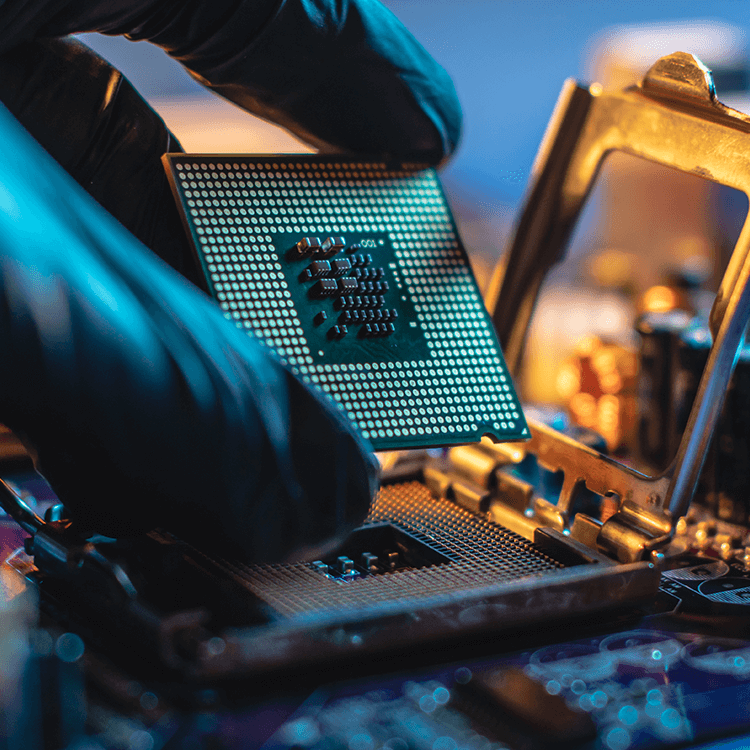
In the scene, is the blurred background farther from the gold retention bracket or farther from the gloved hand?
the gloved hand

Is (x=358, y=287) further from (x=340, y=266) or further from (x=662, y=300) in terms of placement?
(x=662, y=300)

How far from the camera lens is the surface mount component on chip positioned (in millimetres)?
761

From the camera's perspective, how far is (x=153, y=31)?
2.62ft

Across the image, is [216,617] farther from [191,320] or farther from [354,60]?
A: [354,60]

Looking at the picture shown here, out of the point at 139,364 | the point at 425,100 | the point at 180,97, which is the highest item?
the point at 425,100

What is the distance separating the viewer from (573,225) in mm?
1021

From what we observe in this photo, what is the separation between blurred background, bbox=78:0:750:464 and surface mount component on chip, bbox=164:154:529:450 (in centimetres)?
66

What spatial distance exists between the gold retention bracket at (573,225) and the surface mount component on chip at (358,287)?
0.10 metres

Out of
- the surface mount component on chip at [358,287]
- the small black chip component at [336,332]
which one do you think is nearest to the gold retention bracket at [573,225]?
the surface mount component on chip at [358,287]

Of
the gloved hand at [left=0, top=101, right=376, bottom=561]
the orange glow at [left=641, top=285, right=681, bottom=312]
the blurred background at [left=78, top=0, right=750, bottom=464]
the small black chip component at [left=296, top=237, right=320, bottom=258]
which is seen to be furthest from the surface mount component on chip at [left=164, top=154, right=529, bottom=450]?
the blurred background at [left=78, top=0, right=750, bottom=464]

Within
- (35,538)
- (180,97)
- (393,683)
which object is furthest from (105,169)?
(180,97)

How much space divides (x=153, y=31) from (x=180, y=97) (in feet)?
11.6

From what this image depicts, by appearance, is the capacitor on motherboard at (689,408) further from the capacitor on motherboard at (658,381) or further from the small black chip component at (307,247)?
the small black chip component at (307,247)

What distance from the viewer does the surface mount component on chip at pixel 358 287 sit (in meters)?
0.76
